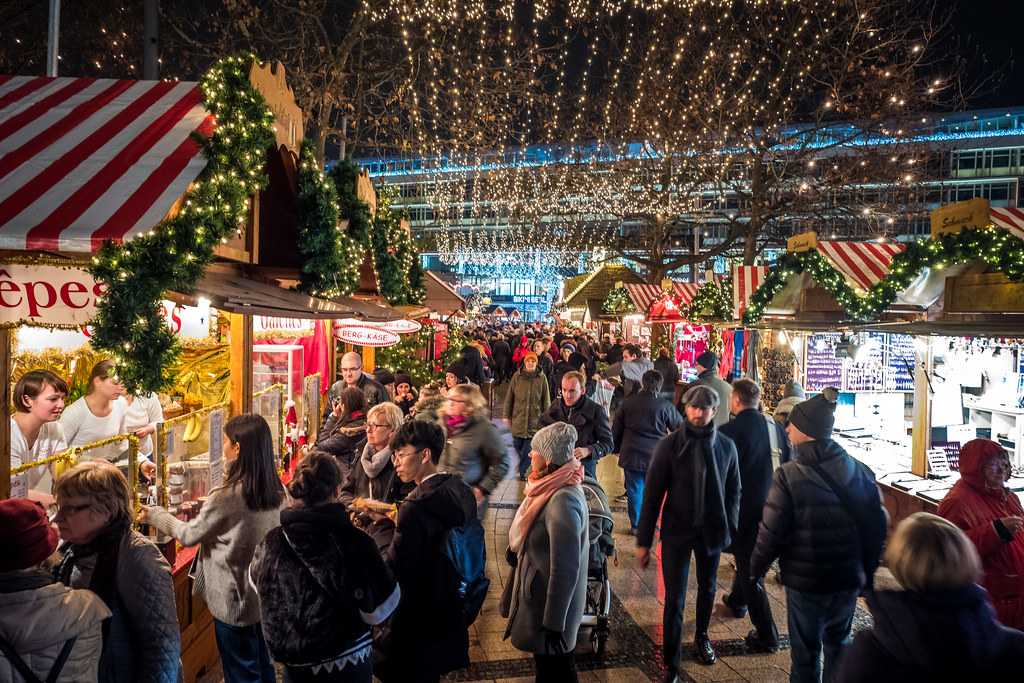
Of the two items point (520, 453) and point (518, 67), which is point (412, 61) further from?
point (520, 453)

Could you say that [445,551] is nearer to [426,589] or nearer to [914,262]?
[426,589]

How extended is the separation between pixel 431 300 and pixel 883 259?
7466 millimetres

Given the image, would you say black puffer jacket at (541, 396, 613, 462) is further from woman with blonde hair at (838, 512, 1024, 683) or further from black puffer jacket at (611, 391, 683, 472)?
woman with blonde hair at (838, 512, 1024, 683)

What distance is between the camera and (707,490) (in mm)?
4402

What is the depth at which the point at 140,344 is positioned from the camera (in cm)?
287

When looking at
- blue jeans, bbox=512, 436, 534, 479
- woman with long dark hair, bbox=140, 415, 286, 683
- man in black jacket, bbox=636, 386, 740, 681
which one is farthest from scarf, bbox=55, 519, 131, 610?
blue jeans, bbox=512, 436, 534, 479

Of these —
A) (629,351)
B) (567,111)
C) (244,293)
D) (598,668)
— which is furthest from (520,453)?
(567,111)

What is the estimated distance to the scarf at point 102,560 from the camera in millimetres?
2371

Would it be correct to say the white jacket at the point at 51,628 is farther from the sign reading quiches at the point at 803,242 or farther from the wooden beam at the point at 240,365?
the sign reading quiches at the point at 803,242

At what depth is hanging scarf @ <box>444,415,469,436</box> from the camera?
5.11 m

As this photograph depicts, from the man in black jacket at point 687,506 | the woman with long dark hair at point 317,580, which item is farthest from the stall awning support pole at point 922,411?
the woman with long dark hair at point 317,580

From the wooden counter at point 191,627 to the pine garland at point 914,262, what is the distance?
20.4 ft

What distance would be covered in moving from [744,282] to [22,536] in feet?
36.1

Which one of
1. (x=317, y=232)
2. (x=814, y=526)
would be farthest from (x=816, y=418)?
(x=317, y=232)
